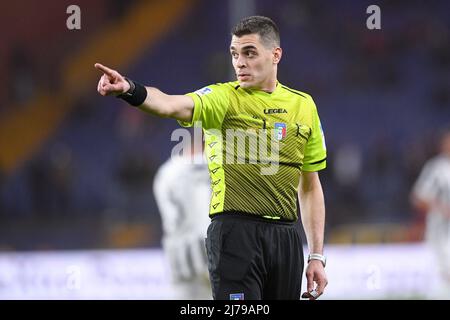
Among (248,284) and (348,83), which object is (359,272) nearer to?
(348,83)

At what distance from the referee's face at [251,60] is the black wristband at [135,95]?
Answer: 74 centimetres

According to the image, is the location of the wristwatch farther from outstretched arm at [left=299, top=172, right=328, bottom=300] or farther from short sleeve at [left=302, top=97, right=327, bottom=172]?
short sleeve at [left=302, top=97, right=327, bottom=172]

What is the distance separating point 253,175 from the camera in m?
5.05

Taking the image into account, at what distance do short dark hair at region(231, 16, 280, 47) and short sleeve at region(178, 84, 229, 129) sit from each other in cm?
32

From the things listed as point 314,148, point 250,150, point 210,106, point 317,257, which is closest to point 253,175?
point 250,150

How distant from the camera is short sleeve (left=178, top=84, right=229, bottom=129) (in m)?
4.88

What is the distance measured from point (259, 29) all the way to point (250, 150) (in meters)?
0.65

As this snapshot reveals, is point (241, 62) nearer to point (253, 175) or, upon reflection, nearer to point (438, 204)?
point (253, 175)

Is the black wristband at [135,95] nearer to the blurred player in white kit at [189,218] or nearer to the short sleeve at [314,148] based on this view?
the short sleeve at [314,148]

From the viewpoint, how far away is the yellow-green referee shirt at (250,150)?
503 cm

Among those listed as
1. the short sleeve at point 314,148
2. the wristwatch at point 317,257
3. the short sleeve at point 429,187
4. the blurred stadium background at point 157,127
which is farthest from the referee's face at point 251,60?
the short sleeve at point 429,187

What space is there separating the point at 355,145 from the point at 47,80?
21.2 feet

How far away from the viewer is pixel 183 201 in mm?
8906
